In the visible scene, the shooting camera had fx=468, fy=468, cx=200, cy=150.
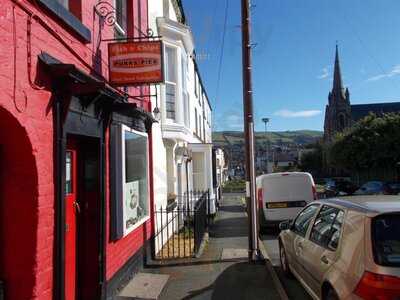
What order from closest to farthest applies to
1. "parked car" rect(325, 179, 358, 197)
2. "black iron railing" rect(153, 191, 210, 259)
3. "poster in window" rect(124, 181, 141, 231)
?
"poster in window" rect(124, 181, 141, 231) < "black iron railing" rect(153, 191, 210, 259) < "parked car" rect(325, 179, 358, 197)

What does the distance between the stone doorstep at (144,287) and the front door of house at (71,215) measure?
1080 mm

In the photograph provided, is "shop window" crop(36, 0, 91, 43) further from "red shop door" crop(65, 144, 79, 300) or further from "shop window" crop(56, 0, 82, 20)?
"red shop door" crop(65, 144, 79, 300)

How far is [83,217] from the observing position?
20.8 feet

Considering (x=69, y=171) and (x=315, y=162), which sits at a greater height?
(x=315, y=162)

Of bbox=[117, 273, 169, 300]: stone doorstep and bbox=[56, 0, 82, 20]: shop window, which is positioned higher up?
bbox=[56, 0, 82, 20]: shop window

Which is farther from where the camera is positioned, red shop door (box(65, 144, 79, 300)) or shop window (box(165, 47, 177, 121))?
shop window (box(165, 47, 177, 121))

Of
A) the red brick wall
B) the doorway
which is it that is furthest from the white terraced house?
the doorway

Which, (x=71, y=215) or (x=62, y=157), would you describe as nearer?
(x=62, y=157)

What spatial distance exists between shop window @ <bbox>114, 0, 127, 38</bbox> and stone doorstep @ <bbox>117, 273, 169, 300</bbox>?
4180mm

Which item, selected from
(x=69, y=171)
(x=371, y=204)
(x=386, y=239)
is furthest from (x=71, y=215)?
(x=386, y=239)

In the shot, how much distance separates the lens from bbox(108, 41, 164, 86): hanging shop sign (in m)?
6.69

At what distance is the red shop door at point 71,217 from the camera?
5836 mm

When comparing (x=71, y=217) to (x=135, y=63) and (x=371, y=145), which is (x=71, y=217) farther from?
(x=371, y=145)

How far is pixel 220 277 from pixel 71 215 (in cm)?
325
